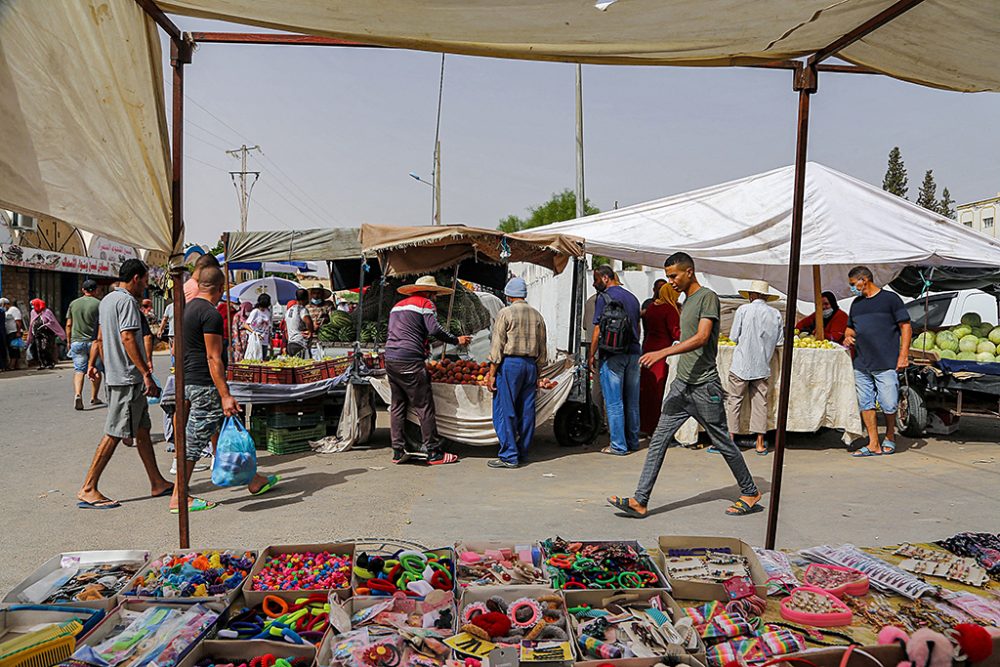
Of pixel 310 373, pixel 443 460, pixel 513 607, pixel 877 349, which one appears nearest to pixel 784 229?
pixel 877 349

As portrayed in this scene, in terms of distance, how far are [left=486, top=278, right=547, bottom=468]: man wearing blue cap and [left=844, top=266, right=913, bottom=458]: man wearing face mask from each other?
405 cm

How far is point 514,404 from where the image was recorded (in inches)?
308

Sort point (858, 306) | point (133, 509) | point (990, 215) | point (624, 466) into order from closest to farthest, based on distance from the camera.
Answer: point (133, 509)
point (624, 466)
point (858, 306)
point (990, 215)

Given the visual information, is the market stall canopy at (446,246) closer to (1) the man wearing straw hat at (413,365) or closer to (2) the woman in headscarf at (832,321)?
(1) the man wearing straw hat at (413,365)

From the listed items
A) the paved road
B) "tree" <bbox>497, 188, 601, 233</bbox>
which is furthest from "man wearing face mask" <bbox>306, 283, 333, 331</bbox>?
"tree" <bbox>497, 188, 601, 233</bbox>

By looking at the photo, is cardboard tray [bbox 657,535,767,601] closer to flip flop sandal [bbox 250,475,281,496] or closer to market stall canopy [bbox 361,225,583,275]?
flip flop sandal [bbox 250,475,281,496]

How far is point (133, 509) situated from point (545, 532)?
362cm

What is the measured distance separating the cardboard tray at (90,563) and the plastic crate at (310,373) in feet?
16.0

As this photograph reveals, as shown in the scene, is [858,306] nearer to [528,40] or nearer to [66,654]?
[528,40]

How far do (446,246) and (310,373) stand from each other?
2.30 metres

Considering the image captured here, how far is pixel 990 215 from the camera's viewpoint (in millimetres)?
39312

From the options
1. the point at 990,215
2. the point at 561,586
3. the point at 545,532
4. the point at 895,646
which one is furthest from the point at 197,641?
the point at 990,215

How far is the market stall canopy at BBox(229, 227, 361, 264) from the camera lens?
1032 centimetres

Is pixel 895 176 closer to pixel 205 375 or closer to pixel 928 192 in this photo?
pixel 928 192
